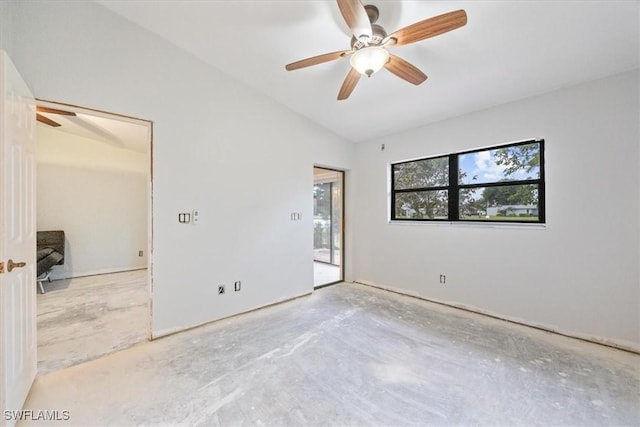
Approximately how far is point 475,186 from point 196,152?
136 inches

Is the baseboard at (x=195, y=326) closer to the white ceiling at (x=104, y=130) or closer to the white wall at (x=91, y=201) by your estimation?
the white ceiling at (x=104, y=130)

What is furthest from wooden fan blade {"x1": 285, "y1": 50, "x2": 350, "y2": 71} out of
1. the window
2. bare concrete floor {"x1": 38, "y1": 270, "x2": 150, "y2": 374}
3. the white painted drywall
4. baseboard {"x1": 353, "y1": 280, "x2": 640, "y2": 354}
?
baseboard {"x1": 353, "y1": 280, "x2": 640, "y2": 354}

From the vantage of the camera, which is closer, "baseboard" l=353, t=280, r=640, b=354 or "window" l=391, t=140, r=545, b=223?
"baseboard" l=353, t=280, r=640, b=354

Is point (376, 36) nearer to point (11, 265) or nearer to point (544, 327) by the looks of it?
point (11, 265)

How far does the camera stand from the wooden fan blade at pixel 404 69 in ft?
6.50

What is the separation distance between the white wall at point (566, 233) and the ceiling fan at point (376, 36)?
66.1 inches

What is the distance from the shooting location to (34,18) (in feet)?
6.63

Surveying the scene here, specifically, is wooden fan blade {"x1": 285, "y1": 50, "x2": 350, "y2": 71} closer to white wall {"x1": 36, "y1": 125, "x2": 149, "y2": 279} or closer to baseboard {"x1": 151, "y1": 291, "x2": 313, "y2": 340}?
baseboard {"x1": 151, "y1": 291, "x2": 313, "y2": 340}

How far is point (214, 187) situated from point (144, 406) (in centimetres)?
205

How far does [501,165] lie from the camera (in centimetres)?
317

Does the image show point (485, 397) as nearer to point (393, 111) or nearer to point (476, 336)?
point (476, 336)

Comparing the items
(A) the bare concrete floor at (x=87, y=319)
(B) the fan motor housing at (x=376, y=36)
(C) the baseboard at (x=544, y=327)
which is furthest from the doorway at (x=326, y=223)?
(B) the fan motor housing at (x=376, y=36)

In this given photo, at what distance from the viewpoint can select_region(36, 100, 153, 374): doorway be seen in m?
2.85

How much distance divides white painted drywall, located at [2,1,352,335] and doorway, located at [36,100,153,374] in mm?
251
